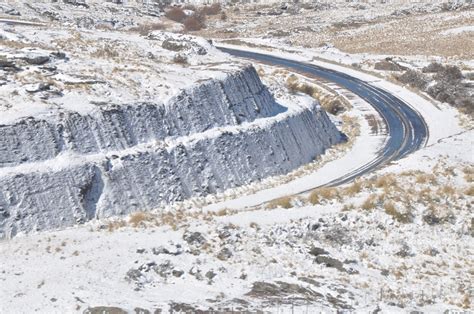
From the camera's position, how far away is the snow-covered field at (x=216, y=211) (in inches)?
749

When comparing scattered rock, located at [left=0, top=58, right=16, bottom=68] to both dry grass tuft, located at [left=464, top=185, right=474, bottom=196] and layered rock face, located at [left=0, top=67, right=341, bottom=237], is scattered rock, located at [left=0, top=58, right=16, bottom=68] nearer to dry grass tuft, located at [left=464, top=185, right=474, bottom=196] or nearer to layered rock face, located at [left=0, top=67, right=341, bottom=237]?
layered rock face, located at [left=0, top=67, right=341, bottom=237]

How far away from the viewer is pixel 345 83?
57938mm

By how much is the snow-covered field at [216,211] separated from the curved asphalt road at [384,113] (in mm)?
1179

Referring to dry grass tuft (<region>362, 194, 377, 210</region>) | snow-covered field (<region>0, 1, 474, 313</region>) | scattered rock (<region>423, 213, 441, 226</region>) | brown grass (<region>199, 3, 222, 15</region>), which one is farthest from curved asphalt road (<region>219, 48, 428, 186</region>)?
brown grass (<region>199, 3, 222, 15</region>)

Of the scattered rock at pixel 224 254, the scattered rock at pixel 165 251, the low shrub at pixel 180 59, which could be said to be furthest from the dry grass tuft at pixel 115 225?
the low shrub at pixel 180 59

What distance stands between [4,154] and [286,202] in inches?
557

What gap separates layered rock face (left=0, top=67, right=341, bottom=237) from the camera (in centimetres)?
2548

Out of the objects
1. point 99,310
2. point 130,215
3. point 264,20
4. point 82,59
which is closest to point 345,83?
point 82,59

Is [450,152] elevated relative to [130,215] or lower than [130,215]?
elevated

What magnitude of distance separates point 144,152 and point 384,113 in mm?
28004

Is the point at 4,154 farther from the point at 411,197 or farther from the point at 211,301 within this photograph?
the point at 411,197

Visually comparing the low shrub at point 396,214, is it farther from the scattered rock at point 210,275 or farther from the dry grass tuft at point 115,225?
the dry grass tuft at point 115,225

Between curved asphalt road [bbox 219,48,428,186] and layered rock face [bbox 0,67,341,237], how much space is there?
5097mm

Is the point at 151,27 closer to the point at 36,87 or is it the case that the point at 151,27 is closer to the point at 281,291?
the point at 36,87
